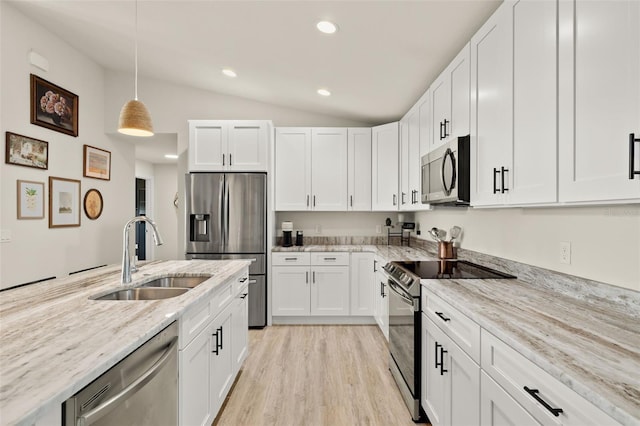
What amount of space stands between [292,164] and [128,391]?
3338 millimetres

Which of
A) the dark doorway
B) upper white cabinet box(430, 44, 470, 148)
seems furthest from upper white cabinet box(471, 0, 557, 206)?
the dark doorway

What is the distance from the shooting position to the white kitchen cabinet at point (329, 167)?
13.6 ft

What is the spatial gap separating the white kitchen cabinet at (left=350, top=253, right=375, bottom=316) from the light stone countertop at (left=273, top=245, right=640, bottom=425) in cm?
204

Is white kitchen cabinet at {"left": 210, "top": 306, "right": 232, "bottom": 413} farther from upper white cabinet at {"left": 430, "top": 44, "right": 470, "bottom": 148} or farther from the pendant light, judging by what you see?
upper white cabinet at {"left": 430, "top": 44, "right": 470, "bottom": 148}

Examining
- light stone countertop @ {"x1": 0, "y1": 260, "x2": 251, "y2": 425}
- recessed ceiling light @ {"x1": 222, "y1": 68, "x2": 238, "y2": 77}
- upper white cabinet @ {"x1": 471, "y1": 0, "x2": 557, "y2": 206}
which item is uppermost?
recessed ceiling light @ {"x1": 222, "y1": 68, "x2": 238, "y2": 77}

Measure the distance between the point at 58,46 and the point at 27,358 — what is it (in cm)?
406

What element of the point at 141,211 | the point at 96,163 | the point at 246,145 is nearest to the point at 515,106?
the point at 246,145

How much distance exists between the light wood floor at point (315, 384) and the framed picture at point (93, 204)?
257 centimetres

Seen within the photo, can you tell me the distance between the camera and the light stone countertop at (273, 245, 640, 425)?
2.48ft

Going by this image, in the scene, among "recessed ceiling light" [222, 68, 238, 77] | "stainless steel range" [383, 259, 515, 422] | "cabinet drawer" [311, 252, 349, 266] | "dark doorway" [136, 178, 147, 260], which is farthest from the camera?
"dark doorway" [136, 178, 147, 260]

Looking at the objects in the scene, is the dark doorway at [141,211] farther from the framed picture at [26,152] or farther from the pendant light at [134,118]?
the pendant light at [134,118]

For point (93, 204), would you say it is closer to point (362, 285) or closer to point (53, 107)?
point (53, 107)

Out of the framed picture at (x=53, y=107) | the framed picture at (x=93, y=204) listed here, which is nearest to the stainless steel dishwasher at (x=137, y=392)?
the framed picture at (x=53, y=107)

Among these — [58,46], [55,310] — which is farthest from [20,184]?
[55,310]
